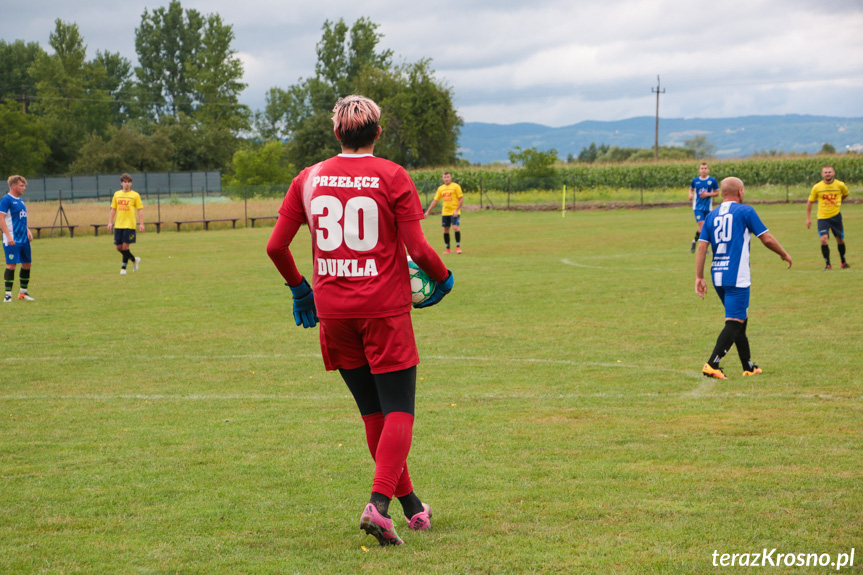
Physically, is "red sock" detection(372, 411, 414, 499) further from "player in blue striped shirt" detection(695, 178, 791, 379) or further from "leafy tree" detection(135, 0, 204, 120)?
"leafy tree" detection(135, 0, 204, 120)

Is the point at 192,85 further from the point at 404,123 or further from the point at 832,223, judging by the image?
the point at 832,223

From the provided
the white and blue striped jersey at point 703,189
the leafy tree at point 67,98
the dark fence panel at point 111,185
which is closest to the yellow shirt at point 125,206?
the white and blue striped jersey at point 703,189

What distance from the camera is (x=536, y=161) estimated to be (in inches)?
2361

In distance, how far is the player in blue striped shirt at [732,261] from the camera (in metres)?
8.31

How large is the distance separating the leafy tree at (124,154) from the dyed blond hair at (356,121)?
72272mm

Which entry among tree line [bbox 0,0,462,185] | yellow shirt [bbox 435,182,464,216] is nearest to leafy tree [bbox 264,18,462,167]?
tree line [bbox 0,0,462,185]

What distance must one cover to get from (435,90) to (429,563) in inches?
3129

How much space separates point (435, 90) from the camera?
264 ft

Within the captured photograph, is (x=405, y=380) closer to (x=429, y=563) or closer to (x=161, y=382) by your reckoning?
(x=429, y=563)

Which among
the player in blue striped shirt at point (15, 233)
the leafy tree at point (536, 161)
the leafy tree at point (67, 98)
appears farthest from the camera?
the leafy tree at point (67, 98)

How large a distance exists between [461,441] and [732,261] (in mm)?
4070

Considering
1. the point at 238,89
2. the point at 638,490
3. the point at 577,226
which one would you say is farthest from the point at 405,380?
the point at 238,89

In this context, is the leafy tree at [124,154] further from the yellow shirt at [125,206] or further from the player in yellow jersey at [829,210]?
the player in yellow jersey at [829,210]

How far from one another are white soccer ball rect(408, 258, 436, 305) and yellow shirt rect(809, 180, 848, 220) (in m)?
15.1
